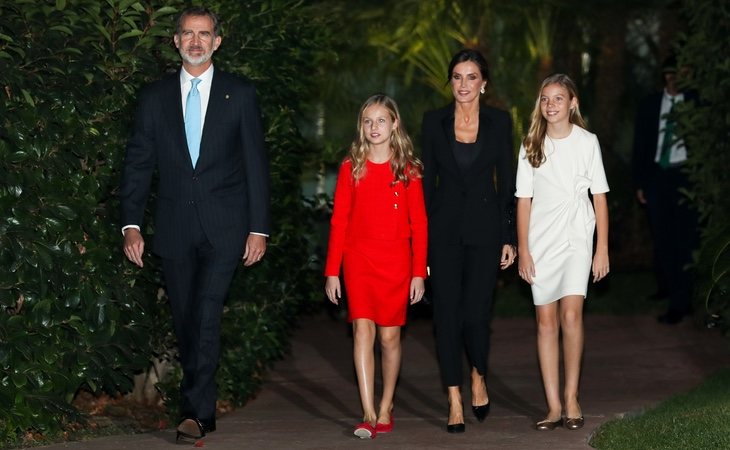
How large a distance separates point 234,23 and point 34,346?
8.27ft

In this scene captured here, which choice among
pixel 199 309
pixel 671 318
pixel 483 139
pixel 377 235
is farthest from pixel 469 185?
pixel 671 318

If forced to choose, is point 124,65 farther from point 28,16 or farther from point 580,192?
point 580,192

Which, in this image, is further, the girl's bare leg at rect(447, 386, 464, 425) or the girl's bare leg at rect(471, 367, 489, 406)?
the girl's bare leg at rect(471, 367, 489, 406)

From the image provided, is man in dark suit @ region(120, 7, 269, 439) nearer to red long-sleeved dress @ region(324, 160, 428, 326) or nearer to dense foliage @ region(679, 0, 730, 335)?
red long-sleeved dress @ region(324, 160, 428, 326)

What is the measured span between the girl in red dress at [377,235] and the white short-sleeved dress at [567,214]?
624mm

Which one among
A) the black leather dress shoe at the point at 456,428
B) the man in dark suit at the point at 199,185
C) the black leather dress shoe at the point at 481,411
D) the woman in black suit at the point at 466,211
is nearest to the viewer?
the man in dark suit at the point at 199,185

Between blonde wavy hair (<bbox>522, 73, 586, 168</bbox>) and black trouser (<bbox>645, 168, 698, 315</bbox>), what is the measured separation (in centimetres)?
506

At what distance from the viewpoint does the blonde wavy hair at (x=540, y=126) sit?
8383 mm

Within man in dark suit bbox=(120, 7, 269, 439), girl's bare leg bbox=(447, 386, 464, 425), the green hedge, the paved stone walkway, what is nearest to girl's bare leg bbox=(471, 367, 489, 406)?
the paved stone walkway

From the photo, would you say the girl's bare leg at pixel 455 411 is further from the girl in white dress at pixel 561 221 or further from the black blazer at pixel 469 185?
the black blazer at pixel 469 185

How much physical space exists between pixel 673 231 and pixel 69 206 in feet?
23.2

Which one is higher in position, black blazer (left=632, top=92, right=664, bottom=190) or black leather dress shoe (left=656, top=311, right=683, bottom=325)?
black blazer (left=632, top=92, right=664, bottom=190)

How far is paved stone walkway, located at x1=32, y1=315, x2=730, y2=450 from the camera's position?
26.3ft

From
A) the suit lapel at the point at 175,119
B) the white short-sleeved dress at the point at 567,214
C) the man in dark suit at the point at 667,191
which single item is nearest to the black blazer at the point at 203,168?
the suit lapel at the point at 175,119
